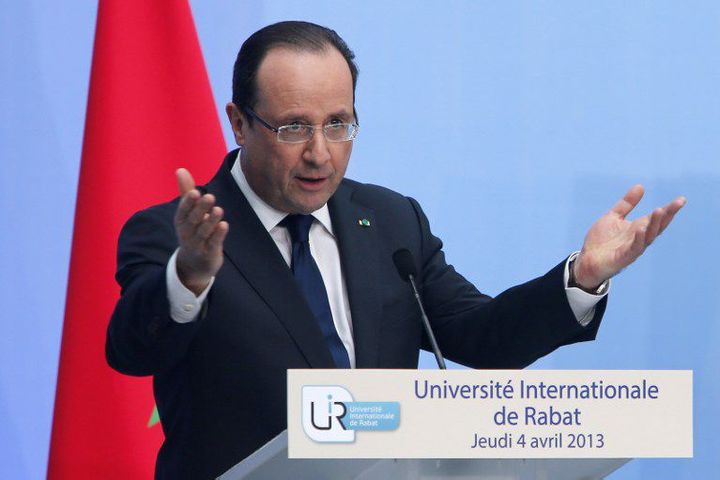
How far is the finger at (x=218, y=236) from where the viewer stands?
1931mm

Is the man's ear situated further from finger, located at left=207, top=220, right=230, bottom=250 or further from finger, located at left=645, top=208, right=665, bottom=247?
finger, located at left=645, top=208, right=665, bottom=247

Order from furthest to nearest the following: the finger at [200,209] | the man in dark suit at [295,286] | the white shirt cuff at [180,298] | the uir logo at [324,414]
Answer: the man in dark suit at [295,286] → the white shirt cuff at [180,298] → the finger at [200,209] → the uir logo at [324,414]

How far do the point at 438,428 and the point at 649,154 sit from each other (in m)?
2.26

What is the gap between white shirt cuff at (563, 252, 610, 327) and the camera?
2.34 meters

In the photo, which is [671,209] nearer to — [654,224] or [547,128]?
[654,224]

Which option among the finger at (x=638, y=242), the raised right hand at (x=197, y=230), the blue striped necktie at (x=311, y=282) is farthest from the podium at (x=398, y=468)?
the blue striped necktie at (x=311, y=282)

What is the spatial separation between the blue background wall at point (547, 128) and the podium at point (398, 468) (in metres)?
2.01

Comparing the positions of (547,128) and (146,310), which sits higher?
(547,128)

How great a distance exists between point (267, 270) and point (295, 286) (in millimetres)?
66

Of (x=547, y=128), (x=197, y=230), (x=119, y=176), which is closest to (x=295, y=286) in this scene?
(x=197, y=230)

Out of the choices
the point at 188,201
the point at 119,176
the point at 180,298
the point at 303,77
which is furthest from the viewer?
the point at 119,176

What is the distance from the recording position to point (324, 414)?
5.69 ft

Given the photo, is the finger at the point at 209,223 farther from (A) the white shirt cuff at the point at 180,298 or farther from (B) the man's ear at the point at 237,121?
(B) the man's ear at the point at 237,121

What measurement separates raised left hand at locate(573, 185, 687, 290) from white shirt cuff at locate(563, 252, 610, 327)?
17 mm
